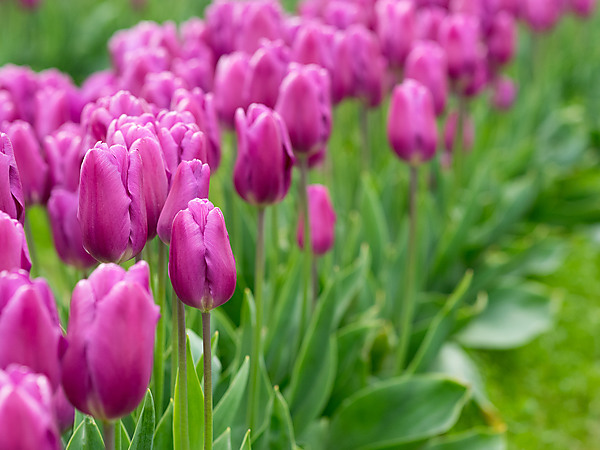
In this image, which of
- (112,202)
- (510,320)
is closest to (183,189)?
(112,202)

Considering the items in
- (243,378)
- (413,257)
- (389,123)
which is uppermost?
(389,123)

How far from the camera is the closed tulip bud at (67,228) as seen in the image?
1.18 metres

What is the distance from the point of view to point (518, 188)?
2.64 metres

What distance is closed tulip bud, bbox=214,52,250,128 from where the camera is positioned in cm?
148

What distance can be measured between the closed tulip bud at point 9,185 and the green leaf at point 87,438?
269 millimetres

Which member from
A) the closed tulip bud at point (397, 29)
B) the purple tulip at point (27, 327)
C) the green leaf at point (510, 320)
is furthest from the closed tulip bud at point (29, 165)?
the green leaf at point (510, 320)

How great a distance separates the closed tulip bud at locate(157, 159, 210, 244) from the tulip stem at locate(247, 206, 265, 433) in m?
0.29

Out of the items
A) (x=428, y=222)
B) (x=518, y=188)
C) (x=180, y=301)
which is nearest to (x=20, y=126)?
(x=180, y=301)

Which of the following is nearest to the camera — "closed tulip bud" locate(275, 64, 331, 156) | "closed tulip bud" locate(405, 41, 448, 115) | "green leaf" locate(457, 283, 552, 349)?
"closed tulip bud" locate(275, 64, 331, 156)

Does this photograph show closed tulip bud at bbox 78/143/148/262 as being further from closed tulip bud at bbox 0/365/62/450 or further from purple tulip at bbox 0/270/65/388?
closed tulip bud at bbox 0/365/62/450

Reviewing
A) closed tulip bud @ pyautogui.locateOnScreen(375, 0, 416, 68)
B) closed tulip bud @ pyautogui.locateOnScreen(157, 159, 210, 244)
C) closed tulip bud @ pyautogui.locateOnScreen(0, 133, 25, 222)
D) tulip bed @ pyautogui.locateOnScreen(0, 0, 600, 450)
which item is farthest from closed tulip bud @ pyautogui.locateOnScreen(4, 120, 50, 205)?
closed tulip bud @ pyautogui.locateOnScreen(375, 0, 416, 68)

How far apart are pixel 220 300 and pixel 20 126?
0.58m

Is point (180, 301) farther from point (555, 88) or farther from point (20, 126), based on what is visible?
point (555, 88)

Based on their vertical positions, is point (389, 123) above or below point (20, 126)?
below
